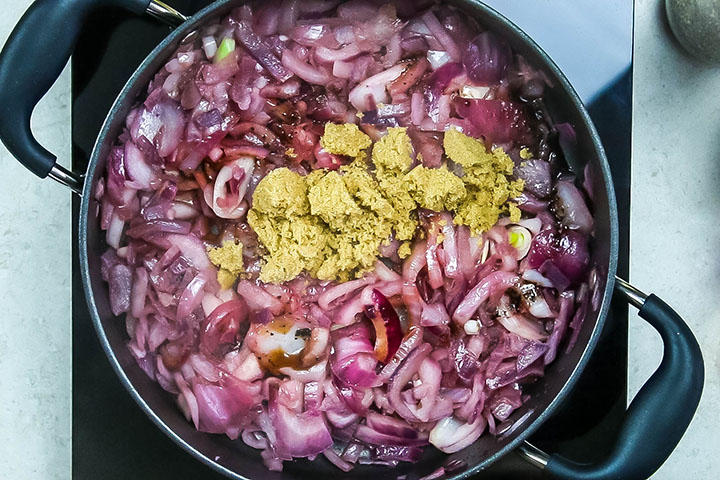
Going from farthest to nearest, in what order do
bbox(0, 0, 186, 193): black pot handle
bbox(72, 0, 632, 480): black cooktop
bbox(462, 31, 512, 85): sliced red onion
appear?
bbox(72, 0, 632, 480): black cooktop → bbox(462, 31, 512, 85): sliced red onion → bbox(0, 0, 186, 193): black pot handle

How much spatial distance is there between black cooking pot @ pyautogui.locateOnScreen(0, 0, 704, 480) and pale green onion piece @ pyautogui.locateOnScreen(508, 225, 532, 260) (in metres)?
0.11

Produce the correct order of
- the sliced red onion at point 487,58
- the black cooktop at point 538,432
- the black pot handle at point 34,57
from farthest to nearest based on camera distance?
the black cooktop at point 538,432, the sliced red onion at point 487,58, the black pot handle at point 34,57

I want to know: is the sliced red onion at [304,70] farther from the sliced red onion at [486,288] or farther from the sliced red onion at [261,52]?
the sliced red onion at [486,288]

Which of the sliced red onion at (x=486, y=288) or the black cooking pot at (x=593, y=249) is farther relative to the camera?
the sliced red onion at (x=486, y=288)

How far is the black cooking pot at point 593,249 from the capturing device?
1.18 metres

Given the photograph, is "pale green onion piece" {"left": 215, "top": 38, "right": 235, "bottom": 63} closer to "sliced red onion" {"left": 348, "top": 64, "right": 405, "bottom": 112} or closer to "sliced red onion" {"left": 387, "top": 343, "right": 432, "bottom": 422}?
"sliced red onion" {"left": 348, "top": 64, "right": 405, "bottom": 112}

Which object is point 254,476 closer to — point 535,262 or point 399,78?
point 535,262

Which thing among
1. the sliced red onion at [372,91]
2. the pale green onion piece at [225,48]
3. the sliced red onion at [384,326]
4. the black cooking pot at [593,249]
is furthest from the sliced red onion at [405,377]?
the pale green onion piece at [225,48]

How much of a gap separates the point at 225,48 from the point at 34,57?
284mm

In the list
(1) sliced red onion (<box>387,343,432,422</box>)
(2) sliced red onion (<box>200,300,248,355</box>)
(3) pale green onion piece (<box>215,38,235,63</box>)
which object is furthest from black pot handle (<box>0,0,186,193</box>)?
(1) sliced red onion (<box>387,343,432,422</box>)

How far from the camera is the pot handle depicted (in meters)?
1.21

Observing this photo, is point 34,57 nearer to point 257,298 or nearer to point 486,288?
point 257,298

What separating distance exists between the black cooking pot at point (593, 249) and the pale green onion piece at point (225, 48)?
0.15 ft

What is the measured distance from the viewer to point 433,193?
4.00ft
